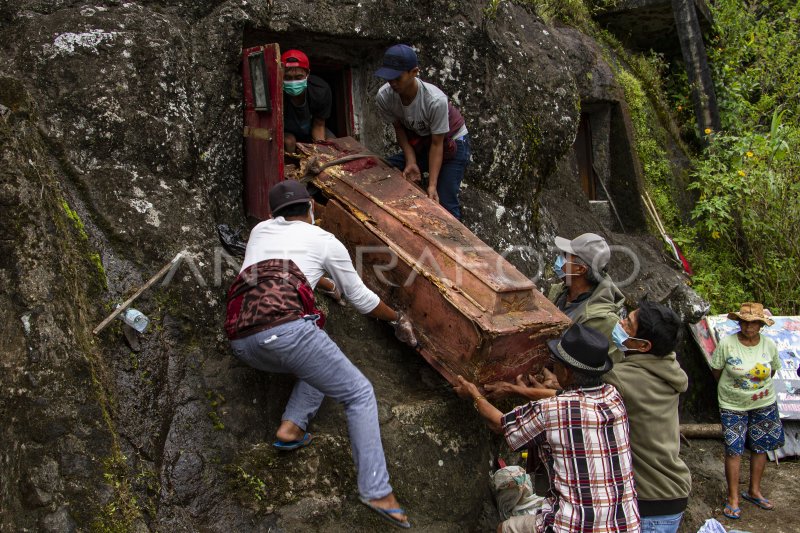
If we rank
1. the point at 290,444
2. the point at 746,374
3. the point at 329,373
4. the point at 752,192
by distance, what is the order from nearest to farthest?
the point at 329,373, the point at 290,444, the point at 746,374, the point at 752,192

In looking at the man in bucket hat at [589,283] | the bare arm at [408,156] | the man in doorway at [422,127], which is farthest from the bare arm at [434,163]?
the man in bucket hat at [589,283]

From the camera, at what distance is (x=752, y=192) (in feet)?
29.0

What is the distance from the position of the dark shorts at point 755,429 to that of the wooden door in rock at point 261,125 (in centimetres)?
404

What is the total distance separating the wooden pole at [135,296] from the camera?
3937 mm

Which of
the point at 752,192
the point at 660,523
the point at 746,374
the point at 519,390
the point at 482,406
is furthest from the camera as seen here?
the point at 752,192

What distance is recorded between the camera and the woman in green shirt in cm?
577

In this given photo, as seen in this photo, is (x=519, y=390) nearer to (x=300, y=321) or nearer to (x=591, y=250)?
(x=591, y=250)

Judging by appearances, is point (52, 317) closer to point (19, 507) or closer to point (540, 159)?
point (19, 507)

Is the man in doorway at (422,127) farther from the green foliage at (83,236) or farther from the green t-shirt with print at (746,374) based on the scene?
the green t-shirt with print at (746,374)

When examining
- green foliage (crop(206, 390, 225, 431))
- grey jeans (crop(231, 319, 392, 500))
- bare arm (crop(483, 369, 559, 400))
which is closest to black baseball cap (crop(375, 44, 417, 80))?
grey jeans (crop(231, 319, 392, 500))

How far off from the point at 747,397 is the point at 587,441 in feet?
11.4

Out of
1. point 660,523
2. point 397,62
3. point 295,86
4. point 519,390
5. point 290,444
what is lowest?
point 290,444

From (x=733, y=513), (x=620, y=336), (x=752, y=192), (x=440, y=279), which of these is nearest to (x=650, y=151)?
(x=752, y=192)

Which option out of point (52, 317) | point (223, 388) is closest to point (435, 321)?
point (223, 388)
